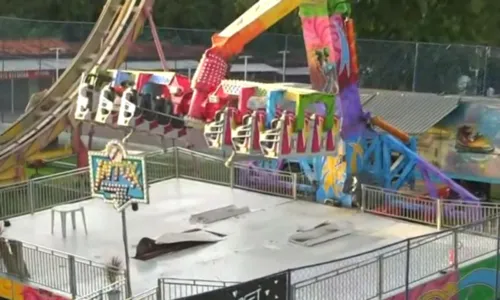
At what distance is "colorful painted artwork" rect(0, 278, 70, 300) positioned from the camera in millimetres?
13445

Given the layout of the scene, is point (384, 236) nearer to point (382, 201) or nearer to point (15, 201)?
point (382, 201)

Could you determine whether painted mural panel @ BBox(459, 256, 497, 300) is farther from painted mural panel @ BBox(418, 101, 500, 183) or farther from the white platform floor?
painted mural panel @ BBox(418, 101, 500, 183)

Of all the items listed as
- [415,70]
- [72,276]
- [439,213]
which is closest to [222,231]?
[439,213]

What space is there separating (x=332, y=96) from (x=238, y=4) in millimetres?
18403

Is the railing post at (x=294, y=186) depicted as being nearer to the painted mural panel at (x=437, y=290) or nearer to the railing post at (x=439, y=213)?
the railing post at (x=439, y=213)

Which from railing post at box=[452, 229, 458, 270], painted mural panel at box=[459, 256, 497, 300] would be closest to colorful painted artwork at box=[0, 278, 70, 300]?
railing post at box=[452, 229, 458, 270]

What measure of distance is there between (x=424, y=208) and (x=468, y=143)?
5.53 meters

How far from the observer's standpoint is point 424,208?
1708 centimetres

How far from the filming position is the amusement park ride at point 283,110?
613 inches

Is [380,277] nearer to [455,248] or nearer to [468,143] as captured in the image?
[455,248]

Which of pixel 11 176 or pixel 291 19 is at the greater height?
pixel 291 19

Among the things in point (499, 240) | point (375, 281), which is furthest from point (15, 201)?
point (499, 240)

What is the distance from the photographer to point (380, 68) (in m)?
25.2

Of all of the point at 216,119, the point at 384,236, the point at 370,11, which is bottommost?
the point at 384,236
